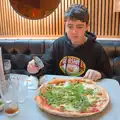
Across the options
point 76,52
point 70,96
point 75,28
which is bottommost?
point 70,96

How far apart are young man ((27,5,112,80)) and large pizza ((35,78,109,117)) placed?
13.1 inches

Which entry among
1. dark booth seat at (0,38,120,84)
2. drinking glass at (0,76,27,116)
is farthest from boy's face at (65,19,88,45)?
drinking glass at (0,76,27,116)

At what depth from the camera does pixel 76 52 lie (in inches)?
69.1

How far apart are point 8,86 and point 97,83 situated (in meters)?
0.54

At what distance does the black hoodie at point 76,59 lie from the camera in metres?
1.70

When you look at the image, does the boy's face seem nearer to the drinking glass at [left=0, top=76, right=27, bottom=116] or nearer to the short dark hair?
the short dark hair

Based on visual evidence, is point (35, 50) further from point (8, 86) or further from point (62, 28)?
point (8, 86)

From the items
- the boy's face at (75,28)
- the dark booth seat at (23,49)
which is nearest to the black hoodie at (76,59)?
the boy's face at (75,28)

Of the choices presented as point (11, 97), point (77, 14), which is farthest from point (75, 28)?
point (11, 97)

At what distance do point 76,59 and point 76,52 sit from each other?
0.06 m

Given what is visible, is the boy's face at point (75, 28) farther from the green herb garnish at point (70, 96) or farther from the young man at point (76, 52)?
the green herb garnish at point (70, 96)

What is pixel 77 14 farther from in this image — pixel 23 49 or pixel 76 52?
pixel 23 49

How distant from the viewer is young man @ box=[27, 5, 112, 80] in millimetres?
1608

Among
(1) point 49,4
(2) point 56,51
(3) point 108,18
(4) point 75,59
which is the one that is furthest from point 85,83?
(3) point 108,18
